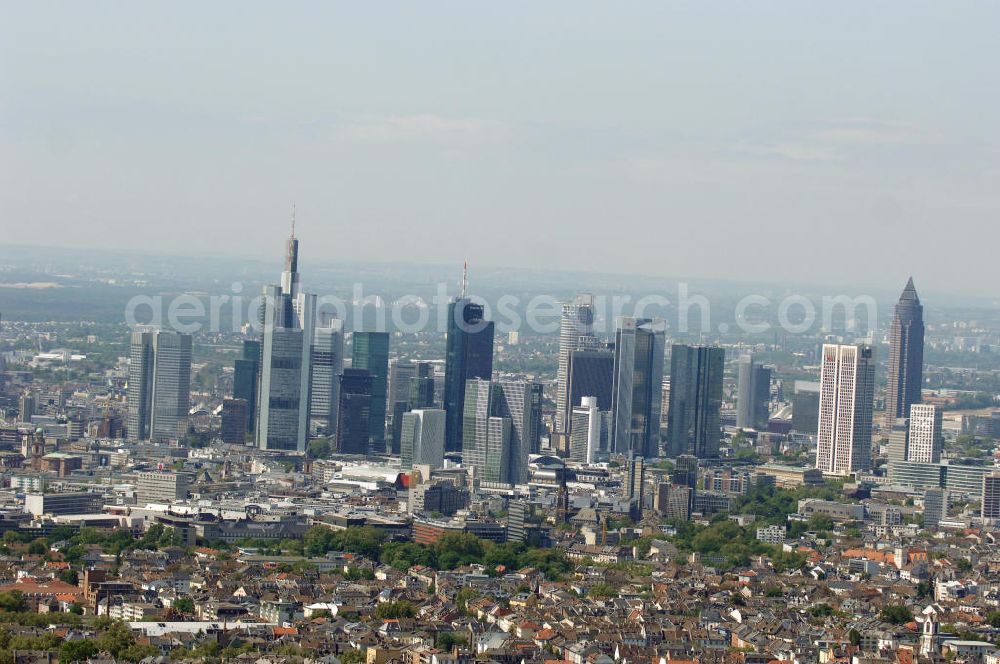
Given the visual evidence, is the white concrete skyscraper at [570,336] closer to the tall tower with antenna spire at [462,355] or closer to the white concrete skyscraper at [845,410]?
the tall tower with antenna spire at [462,355]

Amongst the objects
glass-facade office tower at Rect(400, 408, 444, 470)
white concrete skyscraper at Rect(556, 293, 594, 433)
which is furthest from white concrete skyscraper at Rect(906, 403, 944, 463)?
glass-facade office tower at Rect(400, 408, 444, 470)

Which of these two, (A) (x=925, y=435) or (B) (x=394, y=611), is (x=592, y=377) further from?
(B) (x=394, y=611)

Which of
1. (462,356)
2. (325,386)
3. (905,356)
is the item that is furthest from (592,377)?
(905,356)

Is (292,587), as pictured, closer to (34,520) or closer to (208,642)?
(208,642)

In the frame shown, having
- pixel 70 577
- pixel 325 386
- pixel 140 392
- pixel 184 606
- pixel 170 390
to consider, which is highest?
pixel 325 386

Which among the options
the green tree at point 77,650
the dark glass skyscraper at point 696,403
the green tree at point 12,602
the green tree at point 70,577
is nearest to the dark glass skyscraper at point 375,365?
the dark glass skyscraper at point 696,403

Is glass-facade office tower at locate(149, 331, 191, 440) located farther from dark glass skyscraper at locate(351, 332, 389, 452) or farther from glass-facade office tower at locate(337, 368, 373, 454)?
dark glass skyscraper at locate(351, 332, 389, 452)
